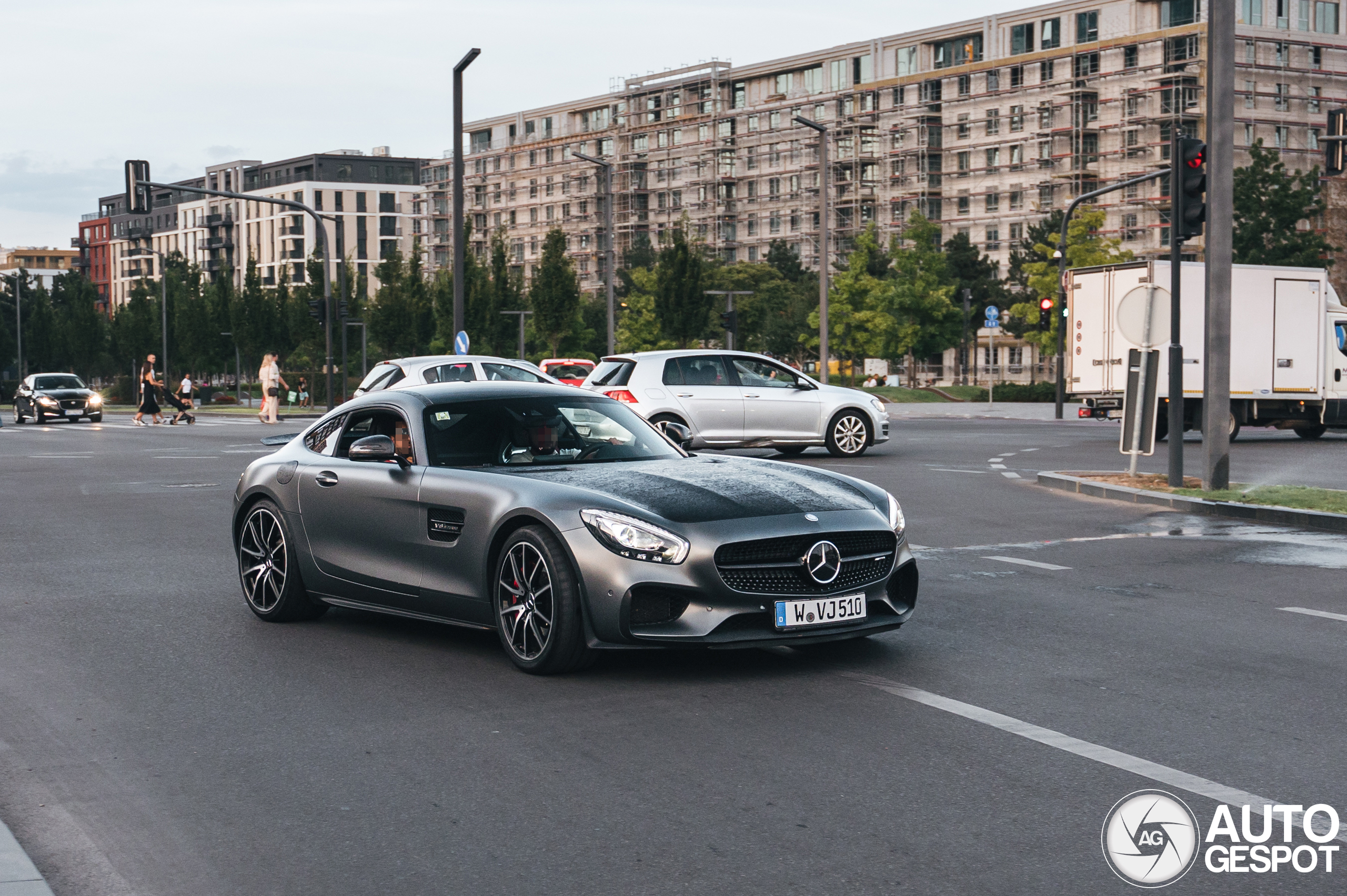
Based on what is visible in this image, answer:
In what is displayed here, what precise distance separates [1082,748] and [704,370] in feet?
54.7

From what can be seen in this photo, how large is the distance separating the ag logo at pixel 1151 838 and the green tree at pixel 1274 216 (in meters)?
72.9

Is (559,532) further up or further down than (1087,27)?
further down

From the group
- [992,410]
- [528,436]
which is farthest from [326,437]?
[992,410]

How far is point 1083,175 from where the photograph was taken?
319ft

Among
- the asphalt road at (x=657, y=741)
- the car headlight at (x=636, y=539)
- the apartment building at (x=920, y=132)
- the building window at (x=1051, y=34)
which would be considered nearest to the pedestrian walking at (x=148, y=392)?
the asphalt road at (x=657, y=741)

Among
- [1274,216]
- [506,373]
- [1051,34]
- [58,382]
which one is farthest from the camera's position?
[1051,34]

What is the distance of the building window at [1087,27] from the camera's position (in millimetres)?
96938

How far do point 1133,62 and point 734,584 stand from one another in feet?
314

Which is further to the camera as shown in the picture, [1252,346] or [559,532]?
[1252,346]

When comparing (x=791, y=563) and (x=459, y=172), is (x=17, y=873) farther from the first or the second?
(x=459, y=172)

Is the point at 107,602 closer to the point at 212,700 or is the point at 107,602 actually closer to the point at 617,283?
the point at 212,700

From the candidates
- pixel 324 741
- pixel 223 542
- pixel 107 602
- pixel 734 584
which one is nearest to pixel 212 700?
pixel 324 741

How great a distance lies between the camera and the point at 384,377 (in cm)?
2511

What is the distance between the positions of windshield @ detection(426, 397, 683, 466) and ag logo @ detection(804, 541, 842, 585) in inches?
53.0
